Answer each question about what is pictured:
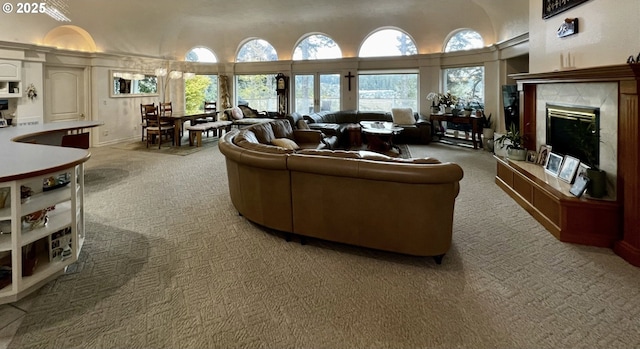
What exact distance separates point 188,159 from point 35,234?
506 cm

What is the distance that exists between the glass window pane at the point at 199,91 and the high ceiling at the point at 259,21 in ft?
3.44

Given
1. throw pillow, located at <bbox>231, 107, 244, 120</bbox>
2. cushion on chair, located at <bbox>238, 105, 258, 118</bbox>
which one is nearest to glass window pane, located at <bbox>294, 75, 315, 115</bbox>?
cushion on chair, located at <bbox>238, 105, 258, 118</bbox>

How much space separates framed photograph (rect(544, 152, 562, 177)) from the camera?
4034 millimetres

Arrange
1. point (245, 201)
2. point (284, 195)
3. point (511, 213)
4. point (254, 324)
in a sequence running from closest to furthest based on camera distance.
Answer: point (254, 324) < point (284, 195) < point (245, 201) < point (511, 213)

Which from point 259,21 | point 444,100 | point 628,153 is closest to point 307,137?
point 628,153

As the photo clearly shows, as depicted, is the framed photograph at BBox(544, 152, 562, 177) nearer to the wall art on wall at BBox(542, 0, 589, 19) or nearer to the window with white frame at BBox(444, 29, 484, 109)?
the wall art on wall at BBox(542, 0, 589, 19)

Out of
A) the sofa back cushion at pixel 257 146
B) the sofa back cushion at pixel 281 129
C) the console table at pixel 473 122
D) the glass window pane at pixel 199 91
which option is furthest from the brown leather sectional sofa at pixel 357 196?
the glass window pane at pixel 199 91

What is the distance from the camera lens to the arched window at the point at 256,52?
464 inches

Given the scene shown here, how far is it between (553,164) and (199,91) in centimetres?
1101

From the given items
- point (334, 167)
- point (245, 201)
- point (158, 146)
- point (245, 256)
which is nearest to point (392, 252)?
point (334, 167)

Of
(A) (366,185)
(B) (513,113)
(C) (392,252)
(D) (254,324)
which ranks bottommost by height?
(D) (254,324)

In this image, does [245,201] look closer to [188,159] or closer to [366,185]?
[366,185]

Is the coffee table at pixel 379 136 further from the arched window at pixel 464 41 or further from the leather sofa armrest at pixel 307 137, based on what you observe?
the arched window at pixel 464 41

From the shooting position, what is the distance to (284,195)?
3094 mm
